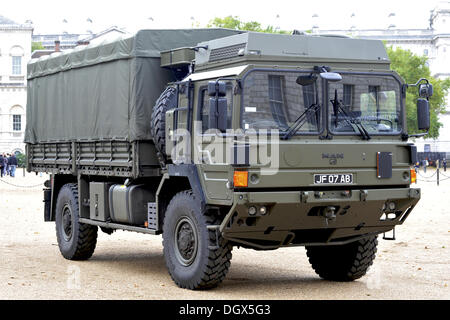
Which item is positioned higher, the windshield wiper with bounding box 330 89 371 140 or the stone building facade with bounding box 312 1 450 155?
the stone building facade with bounding box 312 1 450 155

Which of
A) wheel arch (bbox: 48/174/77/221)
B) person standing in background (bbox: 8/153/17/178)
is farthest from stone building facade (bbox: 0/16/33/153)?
wheel arch (bbox: 48/174/77/221)

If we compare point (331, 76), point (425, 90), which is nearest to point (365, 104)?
point (331, 76)

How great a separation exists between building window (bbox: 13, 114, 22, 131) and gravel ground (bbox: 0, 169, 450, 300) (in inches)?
3271

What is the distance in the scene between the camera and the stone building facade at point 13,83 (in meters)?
100

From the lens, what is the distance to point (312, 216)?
11250mm

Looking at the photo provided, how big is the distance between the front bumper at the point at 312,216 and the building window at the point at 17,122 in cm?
9318

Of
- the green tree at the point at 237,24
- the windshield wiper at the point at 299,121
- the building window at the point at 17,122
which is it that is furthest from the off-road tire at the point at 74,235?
the building window at the point at 17,122

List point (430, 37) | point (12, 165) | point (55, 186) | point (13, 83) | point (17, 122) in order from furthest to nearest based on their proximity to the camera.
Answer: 1. point (430, 37)
2. point (13, 83)
3. point (17, 122)
4. point (12, 165)
5. point (55, 186)

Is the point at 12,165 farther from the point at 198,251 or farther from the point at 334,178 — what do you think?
the point at 334,178

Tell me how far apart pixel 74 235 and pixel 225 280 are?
149 inches

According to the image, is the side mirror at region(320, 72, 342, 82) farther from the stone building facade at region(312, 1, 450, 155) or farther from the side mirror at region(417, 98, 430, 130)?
the stone building facade at region(312, 1, 450, 155)

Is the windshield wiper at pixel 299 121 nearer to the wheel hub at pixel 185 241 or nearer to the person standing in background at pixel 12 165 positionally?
the wheel hub at pixel 185 241

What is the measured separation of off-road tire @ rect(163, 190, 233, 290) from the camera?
1118 cm
